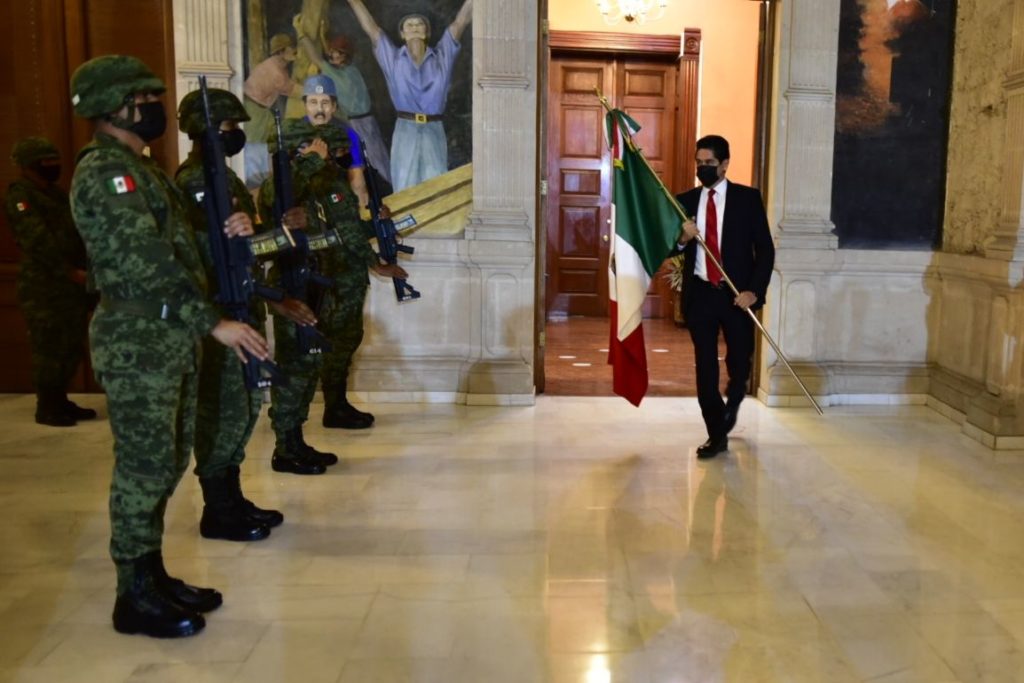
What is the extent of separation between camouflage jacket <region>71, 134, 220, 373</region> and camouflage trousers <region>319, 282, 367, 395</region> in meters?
1.93

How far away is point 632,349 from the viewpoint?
213 inches

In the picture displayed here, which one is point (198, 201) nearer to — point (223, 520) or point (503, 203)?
point (223, 520)

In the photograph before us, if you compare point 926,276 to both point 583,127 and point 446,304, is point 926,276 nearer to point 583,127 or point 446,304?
point 446,304

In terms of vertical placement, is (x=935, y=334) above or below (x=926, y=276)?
below

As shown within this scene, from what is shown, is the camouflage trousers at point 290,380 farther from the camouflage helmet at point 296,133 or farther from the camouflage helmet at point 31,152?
the camouflage helmet at point 31,152

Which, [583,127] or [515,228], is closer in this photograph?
[515,228]

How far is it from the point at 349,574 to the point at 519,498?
1.12 m

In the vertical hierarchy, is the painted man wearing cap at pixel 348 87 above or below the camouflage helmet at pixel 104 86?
above

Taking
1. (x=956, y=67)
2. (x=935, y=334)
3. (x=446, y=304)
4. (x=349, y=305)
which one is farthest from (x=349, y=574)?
Result: (x=956, y=67)

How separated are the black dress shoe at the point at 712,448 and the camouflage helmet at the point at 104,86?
3.46 metres

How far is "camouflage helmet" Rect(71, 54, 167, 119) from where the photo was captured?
2.75 meters

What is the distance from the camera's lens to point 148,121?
284cm

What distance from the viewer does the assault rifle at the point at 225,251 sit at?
9.64 ft

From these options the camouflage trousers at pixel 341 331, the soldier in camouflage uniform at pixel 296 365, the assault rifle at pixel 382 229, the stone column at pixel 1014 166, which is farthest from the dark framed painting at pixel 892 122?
the soldier in camouflage uniform at pixel 296 365
